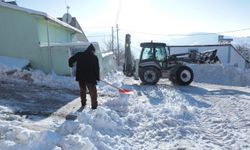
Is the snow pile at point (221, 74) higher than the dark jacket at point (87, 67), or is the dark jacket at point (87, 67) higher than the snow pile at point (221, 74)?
the dark jacket at point (87, 67)

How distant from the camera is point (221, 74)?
1254 inches

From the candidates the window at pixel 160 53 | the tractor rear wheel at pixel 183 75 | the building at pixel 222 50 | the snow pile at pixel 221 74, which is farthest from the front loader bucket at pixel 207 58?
the building at pixel 222 50

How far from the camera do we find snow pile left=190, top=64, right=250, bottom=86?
1218 inches

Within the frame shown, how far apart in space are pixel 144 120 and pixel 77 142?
350 cm

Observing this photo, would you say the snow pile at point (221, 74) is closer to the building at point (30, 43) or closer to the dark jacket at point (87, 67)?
the building at point (30, 43)

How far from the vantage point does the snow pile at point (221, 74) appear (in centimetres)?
3094

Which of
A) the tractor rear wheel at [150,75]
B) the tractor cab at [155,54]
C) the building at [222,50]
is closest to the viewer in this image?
the tractor rear wheel at [150,75]

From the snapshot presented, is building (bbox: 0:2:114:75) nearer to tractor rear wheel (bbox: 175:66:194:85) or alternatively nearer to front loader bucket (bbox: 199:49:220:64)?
tractor rear wheel (bbox: 175:66:194:85)

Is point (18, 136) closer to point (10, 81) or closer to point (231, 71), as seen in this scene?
point (10, 81)

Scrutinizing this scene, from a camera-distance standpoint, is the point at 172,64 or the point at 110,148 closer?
the point at 110,148

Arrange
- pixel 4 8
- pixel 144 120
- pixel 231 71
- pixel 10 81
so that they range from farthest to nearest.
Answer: pixel 231 71
pixel 4 8
pixel 10 81
pixel 144 120

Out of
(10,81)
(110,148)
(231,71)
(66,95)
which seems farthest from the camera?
(231,71)

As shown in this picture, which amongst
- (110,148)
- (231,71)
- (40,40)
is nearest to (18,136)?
(110,148)

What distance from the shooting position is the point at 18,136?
6.23 meters
